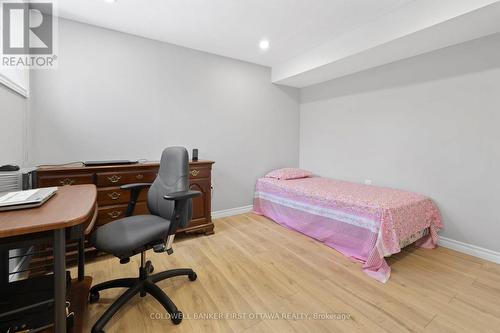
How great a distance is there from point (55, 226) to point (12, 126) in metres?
1.59

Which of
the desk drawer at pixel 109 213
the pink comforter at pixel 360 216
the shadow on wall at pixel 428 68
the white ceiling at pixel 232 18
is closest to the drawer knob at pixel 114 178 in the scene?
the desk drawer at pixel 109 213

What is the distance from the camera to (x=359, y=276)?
2.01 metres

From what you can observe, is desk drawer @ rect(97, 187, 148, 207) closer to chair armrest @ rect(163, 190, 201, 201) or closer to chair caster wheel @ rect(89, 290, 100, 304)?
chair caster wheel @ rect(89, 290, 100, 304)

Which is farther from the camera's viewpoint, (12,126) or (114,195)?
(114,195)

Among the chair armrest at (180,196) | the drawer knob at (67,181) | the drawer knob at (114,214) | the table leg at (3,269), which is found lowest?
the table leg at (3,269)

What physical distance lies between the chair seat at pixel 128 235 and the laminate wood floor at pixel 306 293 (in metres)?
0.54

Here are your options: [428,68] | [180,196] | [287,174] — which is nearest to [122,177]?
[180,196]

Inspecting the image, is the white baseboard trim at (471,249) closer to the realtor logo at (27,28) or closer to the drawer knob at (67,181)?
the drawer knob at (67,181)

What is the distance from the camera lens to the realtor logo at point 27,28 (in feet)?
6.04

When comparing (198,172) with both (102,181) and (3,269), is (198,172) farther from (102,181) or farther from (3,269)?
Result: (3,269)

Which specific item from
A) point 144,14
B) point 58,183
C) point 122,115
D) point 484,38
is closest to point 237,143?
point 122,115

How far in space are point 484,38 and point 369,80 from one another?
1165 millimetres

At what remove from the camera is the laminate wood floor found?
1468 millimetres

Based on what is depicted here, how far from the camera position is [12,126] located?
1.83m
